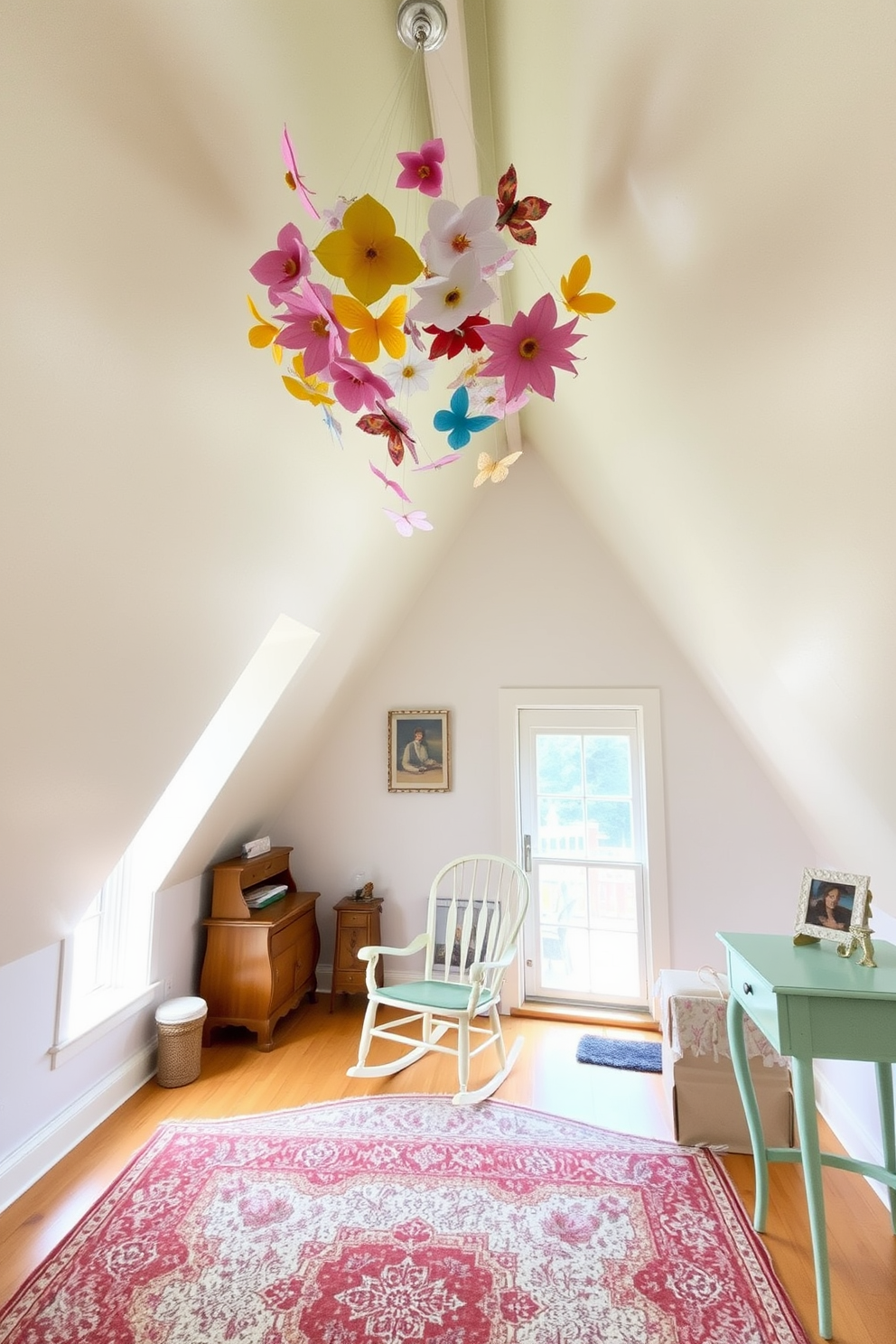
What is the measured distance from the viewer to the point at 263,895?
3.41m

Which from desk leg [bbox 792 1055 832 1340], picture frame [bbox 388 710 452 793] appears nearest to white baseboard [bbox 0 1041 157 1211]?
picture frame [bbox 388 710 452 793]

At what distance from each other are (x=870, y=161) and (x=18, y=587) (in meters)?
Result: 1.61

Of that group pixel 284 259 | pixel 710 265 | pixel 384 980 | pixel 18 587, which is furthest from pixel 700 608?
pixel 384 980

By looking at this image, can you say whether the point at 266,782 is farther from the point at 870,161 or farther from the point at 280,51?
the point at 870,161

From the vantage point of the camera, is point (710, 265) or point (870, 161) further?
point (710, 265)

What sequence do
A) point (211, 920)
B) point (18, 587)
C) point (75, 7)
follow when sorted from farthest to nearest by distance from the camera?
1. point (211, 920)
2. point (18, 587)
3. point (75, 7)

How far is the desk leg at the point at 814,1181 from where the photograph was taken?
1601mm

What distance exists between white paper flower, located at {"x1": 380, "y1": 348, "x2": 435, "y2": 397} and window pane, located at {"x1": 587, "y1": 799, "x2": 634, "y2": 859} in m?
2.89

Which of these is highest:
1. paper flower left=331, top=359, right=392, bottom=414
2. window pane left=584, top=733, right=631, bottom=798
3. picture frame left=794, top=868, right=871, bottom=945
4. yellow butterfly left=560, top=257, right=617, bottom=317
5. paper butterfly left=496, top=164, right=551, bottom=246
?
paper butterfly left=496, top=164, right=551, bottom=246

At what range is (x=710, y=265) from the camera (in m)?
1.16

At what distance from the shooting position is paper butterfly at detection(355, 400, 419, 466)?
3.30ft

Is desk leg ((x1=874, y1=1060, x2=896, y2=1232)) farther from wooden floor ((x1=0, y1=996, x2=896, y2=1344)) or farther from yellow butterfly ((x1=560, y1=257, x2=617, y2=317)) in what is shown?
yellow butterfly ((x1=560, y1=257, x2=617, y2=317))

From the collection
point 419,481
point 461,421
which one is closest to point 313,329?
point 461,421

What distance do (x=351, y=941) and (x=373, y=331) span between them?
3.35 meters
